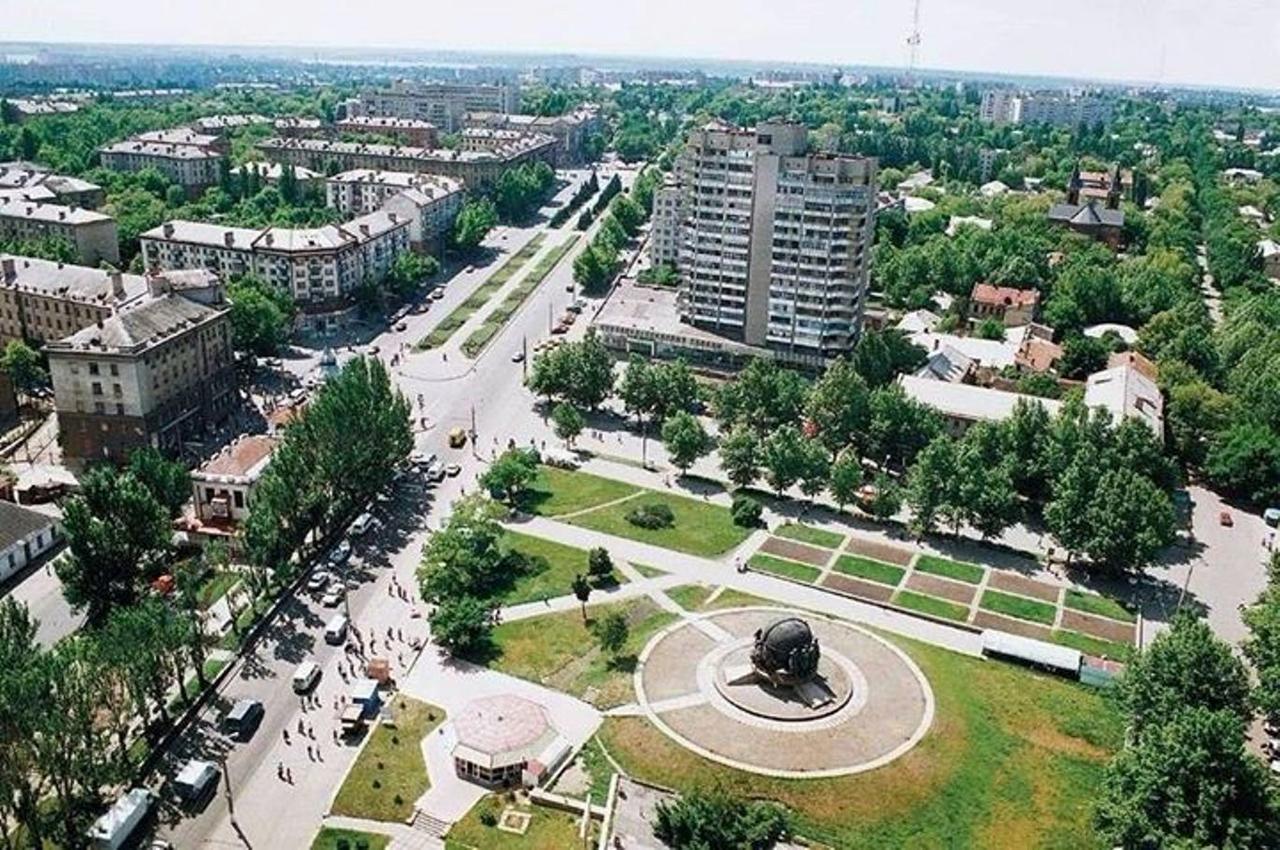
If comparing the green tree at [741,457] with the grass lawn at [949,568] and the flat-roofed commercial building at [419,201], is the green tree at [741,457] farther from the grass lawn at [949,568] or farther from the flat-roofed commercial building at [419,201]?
the flat-roofed commercial building at [419,201]

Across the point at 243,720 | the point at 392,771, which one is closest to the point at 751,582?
the point at 392,771

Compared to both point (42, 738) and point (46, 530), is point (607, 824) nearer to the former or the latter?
point (42, 738)

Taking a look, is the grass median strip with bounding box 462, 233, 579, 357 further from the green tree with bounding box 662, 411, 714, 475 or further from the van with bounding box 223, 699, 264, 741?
the van with bounding box 223, 699, 264, 741

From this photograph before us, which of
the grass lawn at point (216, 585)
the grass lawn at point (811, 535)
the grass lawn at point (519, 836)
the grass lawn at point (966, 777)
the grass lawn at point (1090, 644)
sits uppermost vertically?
the grass lawn at point (216, 585)

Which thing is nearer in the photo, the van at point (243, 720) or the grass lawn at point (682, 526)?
the van at point (243, 720)

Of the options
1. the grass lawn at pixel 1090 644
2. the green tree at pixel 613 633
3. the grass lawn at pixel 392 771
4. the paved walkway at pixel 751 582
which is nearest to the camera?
the grass lawn at pixel 392 771

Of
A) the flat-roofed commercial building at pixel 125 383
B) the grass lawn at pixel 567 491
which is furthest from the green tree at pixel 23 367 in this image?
the grass lawn at pixel 567 491

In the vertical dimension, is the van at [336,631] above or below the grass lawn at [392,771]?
above

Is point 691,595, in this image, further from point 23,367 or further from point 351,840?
point 23,367
